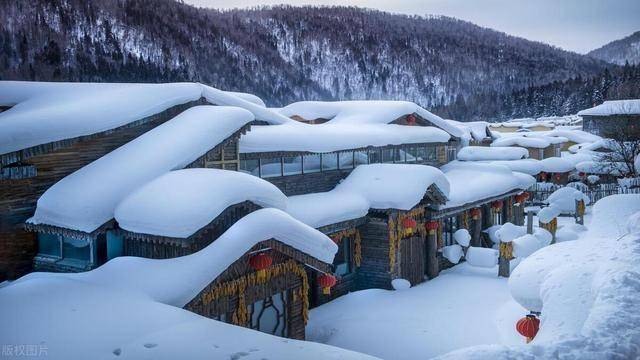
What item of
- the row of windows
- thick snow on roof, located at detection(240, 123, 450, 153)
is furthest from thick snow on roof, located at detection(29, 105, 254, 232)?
the row of windows

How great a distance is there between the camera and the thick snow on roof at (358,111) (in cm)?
2347

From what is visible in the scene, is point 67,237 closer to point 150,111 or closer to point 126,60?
point 150,111

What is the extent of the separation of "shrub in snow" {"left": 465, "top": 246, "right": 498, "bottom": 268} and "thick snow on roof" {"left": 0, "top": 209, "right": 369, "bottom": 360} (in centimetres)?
1173

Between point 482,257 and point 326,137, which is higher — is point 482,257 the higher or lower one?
the lower one

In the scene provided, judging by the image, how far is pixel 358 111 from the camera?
80.0 ft

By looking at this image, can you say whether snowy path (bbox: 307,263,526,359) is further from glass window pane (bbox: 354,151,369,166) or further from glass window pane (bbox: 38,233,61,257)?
glass window pane (bbox: 38,233,61,257)

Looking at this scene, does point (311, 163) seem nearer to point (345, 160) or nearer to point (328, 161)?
point (328, 161)

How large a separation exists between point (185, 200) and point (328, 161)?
9612 mm

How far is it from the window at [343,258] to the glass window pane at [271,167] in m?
3.35

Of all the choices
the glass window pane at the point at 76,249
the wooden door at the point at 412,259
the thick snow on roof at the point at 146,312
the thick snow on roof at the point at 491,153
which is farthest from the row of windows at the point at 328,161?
the thick snow on roof at the point at 491,153

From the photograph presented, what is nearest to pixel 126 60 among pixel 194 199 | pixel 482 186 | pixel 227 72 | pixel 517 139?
pixel 227 72

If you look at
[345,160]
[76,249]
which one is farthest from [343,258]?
[76,249]

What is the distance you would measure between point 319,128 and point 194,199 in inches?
378

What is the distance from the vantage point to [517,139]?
1720 inches
